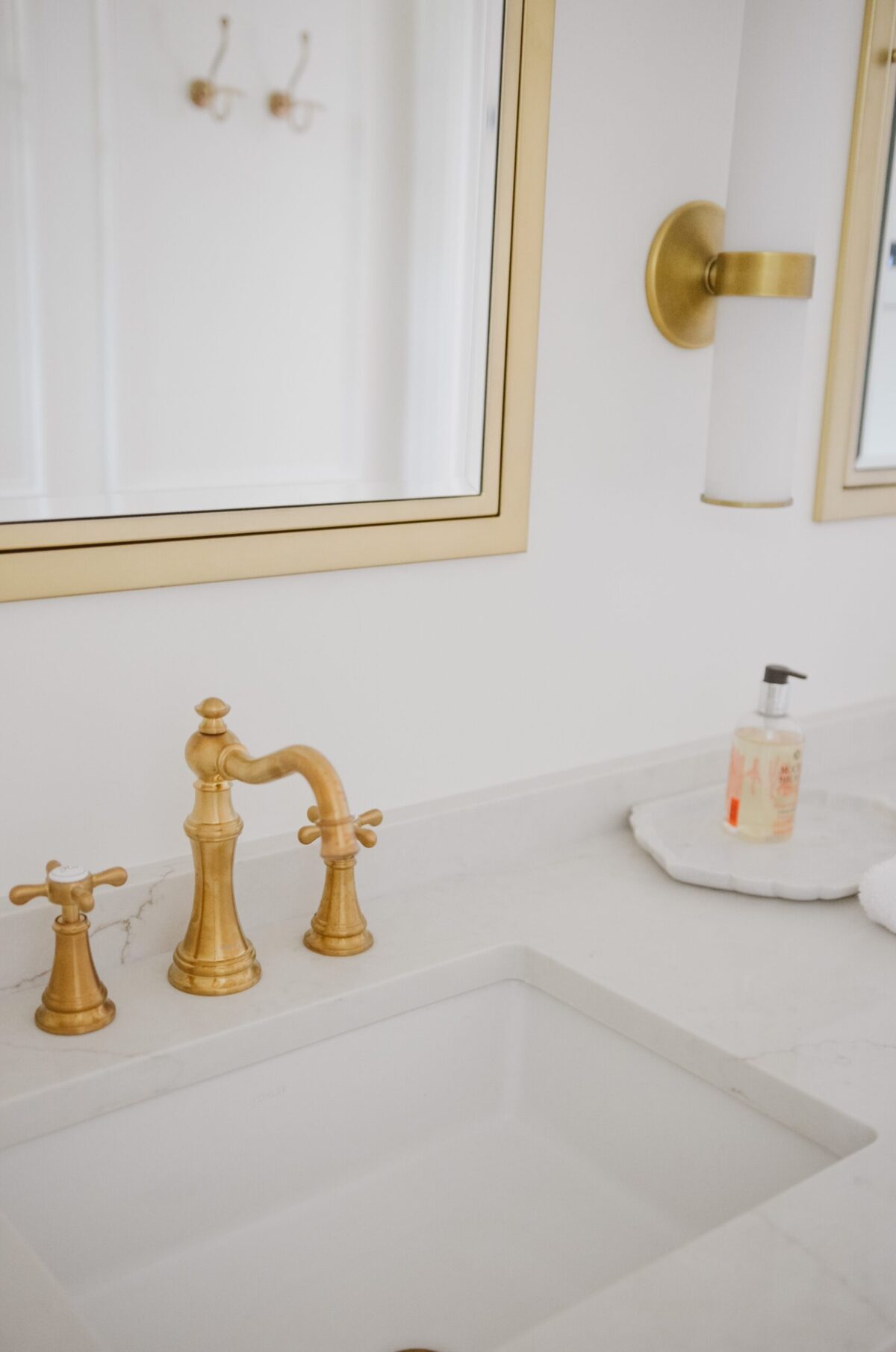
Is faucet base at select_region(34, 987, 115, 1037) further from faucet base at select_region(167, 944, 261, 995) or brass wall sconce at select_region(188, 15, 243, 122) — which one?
brass wall sconce at select_region(188, 15, 243, 122)

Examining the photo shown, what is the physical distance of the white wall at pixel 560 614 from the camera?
0.97 meters

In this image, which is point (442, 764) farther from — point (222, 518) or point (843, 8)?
point (843, 8)

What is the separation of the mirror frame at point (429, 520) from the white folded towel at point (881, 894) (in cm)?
43

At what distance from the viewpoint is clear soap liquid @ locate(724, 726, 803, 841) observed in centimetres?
124

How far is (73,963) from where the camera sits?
2.94 feet

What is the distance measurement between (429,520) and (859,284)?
2.17 feet

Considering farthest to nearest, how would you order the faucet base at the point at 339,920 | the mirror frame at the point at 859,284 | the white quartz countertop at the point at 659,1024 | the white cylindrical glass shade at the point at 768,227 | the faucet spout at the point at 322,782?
the mirror frame at the point at 859,284 → the white cylindrical glass shade at the point at 768,227 → the faucet base at the point at 339,920 → the faucet spout at the point at 322,782 → the white quartz countertop at the point at 659,1024

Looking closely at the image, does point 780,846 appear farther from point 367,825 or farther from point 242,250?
point 242,250

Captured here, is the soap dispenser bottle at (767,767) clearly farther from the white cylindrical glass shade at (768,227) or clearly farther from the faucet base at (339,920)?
the faucet base at (339,920)

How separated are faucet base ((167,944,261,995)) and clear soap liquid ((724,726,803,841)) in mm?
542

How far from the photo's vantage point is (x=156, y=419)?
3.05 ft

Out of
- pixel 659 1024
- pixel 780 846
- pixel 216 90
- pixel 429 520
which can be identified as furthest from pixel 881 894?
pixel 216 90

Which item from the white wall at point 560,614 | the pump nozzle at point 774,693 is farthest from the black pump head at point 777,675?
the white wall at point 560,614

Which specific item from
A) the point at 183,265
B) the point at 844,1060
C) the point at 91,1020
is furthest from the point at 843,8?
the point at 91,1020
